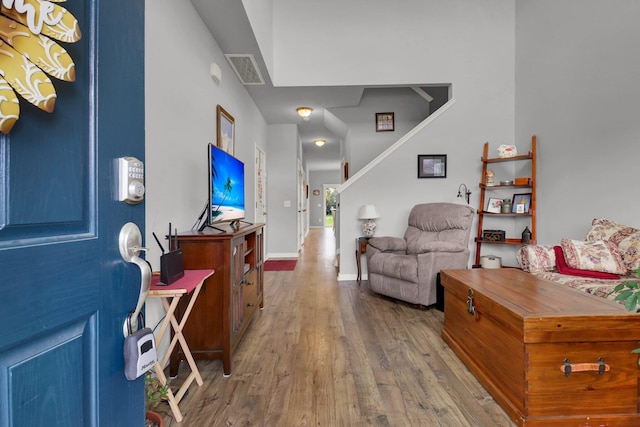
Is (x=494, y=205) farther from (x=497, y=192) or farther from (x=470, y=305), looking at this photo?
(x=470, y=305)

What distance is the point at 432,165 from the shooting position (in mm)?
4348

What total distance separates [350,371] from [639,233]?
8.21 feet

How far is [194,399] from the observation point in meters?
1.75

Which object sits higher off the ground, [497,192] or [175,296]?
[497,192]

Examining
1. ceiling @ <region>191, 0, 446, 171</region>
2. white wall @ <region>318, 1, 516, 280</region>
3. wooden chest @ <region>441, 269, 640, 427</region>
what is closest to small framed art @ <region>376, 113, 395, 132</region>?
ceiling @ <region>191, 0, 446, 171</region>

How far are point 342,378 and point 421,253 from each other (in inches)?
66.3

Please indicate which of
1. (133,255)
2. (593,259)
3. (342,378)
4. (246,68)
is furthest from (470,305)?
(246,68)

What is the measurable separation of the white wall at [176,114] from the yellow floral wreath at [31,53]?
5.02 ft

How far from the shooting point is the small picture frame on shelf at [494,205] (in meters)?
4.14

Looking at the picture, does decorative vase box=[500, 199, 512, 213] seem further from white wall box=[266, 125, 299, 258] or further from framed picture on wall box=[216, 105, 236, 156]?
white wall box=[266, 125, 299, 258]

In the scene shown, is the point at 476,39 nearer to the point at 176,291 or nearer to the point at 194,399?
the point at 176,291

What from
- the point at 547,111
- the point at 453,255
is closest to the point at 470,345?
the point at 453,255

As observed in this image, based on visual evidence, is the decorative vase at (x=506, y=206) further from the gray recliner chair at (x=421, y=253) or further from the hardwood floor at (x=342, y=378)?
the hardwood floor at (x=342, y=378)

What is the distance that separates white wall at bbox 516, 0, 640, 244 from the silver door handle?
3.59 meters
